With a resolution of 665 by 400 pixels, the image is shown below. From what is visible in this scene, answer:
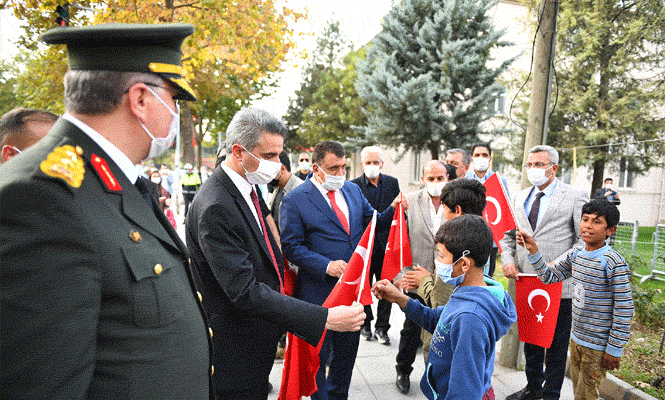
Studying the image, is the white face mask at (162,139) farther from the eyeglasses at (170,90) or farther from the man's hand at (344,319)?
the man's hand at (344,319)

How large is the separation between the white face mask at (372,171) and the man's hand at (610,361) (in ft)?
10.5

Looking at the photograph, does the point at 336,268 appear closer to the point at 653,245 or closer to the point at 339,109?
the point at 653,245

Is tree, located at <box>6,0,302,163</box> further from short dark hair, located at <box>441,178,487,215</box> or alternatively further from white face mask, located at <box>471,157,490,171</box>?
short dark hair, located at <box>441,178,487,215</box>

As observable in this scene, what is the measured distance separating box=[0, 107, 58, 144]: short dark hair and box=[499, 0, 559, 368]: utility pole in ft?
14.0

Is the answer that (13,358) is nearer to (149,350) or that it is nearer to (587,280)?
(149,350)

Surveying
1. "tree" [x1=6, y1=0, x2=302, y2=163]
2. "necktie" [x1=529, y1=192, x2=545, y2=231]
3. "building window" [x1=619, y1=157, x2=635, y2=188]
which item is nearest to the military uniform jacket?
"necktie" [x1=529, y1=192, x2=545, y2=231]

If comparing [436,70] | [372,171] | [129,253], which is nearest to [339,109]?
[436,70]

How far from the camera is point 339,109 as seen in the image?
2486 cm

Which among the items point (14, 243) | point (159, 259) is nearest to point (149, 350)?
point (159, 259)

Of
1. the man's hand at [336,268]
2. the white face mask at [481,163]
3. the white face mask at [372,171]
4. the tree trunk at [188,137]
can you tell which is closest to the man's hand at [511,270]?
the man's hand at [336,268]

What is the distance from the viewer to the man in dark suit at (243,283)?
2137 millimetres

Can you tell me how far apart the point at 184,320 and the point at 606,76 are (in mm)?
21310

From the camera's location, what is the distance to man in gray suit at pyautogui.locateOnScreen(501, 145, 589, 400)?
3709 mm

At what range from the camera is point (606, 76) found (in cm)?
1786
